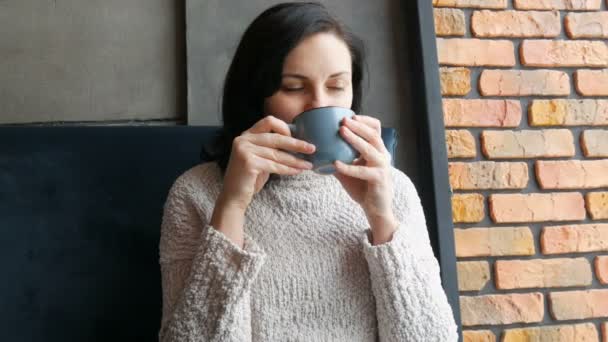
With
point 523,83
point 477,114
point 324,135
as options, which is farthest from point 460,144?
point 324,135

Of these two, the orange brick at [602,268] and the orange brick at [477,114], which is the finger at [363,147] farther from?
the orange brick at [602,268]

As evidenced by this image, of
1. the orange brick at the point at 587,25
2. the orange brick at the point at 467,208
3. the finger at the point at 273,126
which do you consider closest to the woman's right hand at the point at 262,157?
the finger at the point at 273,126

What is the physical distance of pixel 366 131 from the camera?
0.62 meters

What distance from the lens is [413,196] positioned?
0.84 m

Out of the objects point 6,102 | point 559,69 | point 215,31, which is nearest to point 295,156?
point 215,31

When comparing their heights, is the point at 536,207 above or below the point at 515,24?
below

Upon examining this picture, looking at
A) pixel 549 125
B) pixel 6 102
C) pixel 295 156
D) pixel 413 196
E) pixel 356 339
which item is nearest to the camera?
pixel 295 156

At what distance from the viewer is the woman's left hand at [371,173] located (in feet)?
2.01

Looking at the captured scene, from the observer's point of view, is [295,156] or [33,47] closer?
[295,156]

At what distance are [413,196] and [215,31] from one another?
66 centimetres

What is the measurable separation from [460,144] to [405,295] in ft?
2.02

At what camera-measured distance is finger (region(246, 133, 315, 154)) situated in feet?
1.97

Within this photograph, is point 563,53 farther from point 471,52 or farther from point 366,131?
point 366,131

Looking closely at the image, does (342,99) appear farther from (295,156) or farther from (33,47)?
(33,47)
